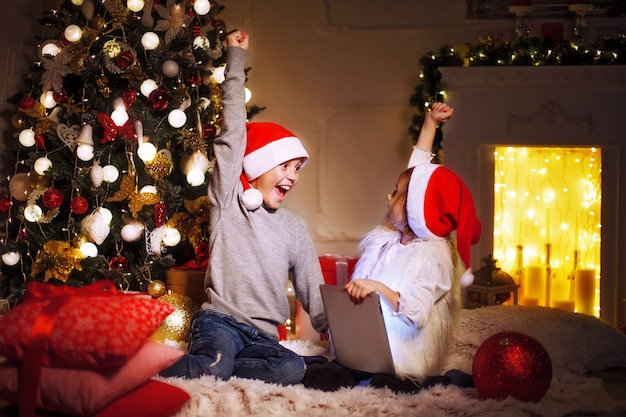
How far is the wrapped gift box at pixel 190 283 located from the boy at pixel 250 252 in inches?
25.5

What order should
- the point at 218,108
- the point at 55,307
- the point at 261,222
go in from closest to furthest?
the point at 55,307 → the point at 261,222 → the point at 218,108

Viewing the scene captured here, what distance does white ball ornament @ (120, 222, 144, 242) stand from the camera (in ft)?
10.8

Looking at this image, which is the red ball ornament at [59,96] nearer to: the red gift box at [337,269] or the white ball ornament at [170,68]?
the white ball ornament at [170,68]

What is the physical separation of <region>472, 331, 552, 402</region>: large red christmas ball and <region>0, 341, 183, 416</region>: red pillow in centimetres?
94

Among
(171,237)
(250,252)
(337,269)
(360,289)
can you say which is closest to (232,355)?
(250,252)

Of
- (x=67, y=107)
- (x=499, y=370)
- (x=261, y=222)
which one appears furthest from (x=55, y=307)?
(x=67, y=107)

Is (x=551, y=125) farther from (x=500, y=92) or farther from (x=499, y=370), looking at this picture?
(x=499, y=370)

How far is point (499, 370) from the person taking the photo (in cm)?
216

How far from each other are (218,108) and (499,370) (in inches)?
78.7

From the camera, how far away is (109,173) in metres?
3.28

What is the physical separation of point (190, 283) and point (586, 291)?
89.4 inches

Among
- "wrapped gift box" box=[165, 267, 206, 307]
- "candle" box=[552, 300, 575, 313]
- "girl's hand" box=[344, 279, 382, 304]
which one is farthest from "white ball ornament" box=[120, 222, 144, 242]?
"candle" box=[552, 300, 575, 313]

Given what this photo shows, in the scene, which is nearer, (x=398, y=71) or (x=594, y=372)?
(x=594, y=372)

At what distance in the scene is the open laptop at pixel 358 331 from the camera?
2.28 metres
